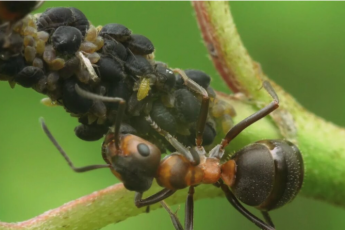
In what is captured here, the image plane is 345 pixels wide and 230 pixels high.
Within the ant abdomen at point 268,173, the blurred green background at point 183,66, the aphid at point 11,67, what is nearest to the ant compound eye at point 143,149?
the ant abdomen at point 268,173

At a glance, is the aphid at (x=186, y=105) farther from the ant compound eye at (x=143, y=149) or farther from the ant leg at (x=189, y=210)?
the ant leg at (x=189, y=210)

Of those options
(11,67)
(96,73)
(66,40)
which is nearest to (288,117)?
(96,73)

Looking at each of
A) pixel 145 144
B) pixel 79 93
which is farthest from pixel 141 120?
pixel 79 93

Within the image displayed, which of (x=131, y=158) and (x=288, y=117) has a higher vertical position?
(x=288, y=117)

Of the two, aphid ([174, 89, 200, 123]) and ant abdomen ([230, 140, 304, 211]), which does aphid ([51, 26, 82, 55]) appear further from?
ant abdomen ([230, 140, 304, 211])

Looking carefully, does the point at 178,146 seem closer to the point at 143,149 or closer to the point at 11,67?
the point at 143,149

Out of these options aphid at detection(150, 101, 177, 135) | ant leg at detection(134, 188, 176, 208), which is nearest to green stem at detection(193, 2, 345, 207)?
aphid at detection(150, 101, 177, 135)
